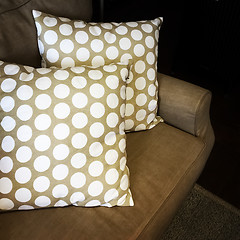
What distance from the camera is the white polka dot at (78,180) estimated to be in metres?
0.75

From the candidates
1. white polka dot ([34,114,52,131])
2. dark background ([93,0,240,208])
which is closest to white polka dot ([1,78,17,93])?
white polka dot ([34,114,52,131])

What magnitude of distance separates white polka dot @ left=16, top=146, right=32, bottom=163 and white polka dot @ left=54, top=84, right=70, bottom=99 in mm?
165

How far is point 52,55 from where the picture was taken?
35.1 inches

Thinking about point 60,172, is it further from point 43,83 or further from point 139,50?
point 139,50

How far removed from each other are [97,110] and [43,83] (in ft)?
0.55

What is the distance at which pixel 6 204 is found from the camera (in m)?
0.73

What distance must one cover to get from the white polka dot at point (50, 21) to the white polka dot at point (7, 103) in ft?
1.03

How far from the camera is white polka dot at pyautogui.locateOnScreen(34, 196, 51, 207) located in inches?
29.2

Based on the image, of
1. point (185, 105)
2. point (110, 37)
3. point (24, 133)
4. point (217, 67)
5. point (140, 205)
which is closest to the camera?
point (24, 133)

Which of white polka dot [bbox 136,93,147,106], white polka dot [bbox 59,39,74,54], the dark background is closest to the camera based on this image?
white polka dot [bbox 59,39,74,54]

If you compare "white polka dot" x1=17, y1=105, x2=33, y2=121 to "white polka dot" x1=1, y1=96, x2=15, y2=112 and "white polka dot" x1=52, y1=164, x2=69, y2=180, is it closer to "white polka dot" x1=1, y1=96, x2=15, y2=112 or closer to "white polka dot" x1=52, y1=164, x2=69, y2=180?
"white polka dot" x1=1, y1=96, x2=15, y2=112

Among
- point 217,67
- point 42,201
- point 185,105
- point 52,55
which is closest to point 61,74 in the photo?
point 52,55

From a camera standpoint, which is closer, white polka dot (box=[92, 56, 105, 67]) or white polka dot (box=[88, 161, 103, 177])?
white polka dot (box=[88, 161, 103, 177])

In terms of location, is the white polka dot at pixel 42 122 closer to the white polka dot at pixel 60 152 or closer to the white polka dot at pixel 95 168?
the white polka dot at pixel 60 152
